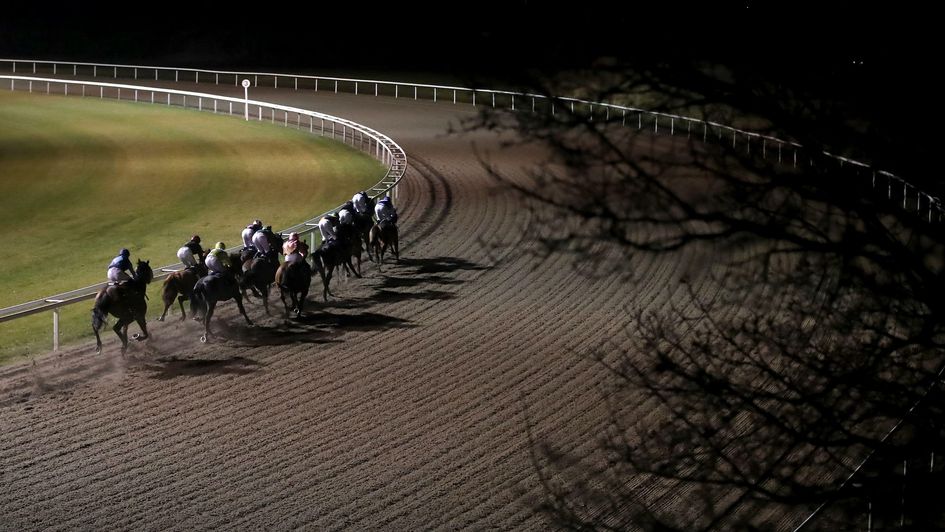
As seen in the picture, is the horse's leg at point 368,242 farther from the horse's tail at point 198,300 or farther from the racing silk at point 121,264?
the racing silk at point 121,264

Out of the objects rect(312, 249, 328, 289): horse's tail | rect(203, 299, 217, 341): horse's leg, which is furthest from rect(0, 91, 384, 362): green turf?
rect(312, 249, 328, 289): horse's tail

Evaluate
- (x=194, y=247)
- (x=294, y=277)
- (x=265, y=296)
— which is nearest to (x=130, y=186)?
(x=265, y=296)

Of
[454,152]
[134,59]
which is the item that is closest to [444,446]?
[454,152]

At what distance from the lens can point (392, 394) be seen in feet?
33.8

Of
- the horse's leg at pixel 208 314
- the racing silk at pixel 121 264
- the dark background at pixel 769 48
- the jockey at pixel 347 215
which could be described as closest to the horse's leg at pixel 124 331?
the racing silk at pixel 121 264

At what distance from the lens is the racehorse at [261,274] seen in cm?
1262

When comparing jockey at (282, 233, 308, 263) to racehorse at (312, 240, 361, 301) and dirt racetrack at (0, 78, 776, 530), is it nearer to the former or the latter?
racehorse at (312, 240, 361, 301)

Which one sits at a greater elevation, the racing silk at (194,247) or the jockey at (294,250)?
the racing silk at (194,247)

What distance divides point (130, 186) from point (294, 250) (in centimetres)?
927

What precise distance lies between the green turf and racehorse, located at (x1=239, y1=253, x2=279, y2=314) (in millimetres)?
1323

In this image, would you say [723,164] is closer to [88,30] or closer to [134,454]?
[134,454]

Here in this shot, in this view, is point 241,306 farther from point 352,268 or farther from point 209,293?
point 352,268

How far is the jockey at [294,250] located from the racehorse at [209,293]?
0.81m

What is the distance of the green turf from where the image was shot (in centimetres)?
1507
